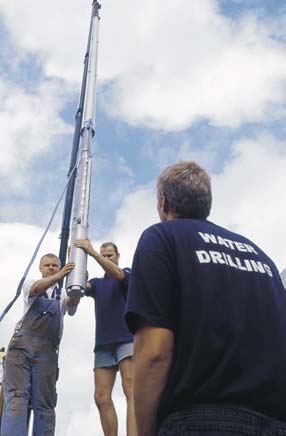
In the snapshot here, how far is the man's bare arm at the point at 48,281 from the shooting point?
508 cm

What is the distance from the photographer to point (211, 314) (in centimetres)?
194

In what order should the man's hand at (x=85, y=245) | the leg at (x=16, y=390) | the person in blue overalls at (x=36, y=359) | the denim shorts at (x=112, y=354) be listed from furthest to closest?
the man's hand at (x=85, y=245)
the denim shorts at (x=112, y=354)
the person in blue overalls at (x=36, y=359)
the leg at (x=16, y=390)

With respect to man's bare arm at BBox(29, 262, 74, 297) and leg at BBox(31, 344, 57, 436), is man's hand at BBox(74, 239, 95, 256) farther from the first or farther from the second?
leg at BBox(31, 344, 57, 436)

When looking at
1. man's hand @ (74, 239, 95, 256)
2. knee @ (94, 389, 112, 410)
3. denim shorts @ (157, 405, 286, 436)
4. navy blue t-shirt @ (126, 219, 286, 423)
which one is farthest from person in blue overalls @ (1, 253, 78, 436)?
denim shorts @ (157, 405, 286, 436)

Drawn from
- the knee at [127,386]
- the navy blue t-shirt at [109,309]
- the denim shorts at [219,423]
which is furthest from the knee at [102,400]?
the denim shorts at [219,423]

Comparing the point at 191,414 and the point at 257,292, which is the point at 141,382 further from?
the point at 257,292

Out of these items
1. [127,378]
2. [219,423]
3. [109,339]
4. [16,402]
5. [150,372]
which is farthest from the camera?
[109,339]

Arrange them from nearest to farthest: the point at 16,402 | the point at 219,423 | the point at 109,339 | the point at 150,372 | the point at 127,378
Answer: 1. the point at 219,423
2. the point at 150,372
3. the point at 16,402
4. the point at 127,378
5. the point at 109,339

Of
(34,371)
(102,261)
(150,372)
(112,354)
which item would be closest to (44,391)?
(34,371)

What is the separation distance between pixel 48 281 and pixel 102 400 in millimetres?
1215

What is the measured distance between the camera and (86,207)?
6094 mm

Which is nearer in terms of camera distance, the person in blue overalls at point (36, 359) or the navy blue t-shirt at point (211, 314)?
the navy blue t-shirt at point (211, 314)

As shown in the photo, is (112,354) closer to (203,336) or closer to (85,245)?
(85,245)

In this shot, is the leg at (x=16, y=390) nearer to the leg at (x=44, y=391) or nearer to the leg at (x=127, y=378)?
the leg at (x=44, y=391)
